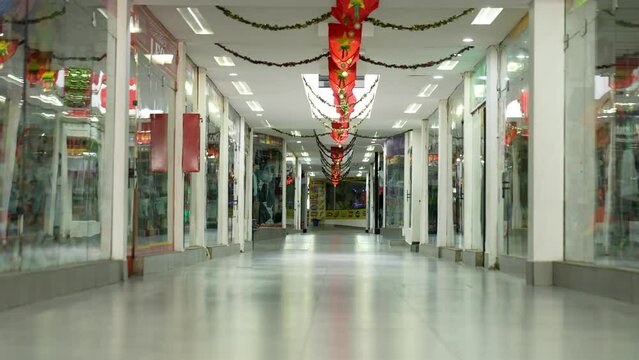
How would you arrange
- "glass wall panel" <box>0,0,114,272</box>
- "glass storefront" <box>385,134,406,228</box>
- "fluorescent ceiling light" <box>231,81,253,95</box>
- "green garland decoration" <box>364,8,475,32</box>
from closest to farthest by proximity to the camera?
"glass wall panel" <box>0,0,114,272</box>
"green garland decoration" <box>364,8,475,32</box>
"fluorescent ceiling light" <box>231,81,253,95</box>
"glass storefront" <box>385,134,406,228</box>

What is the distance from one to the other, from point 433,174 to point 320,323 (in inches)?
801

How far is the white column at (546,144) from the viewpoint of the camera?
12.0 m

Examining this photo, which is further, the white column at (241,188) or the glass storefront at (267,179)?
the glass storefront at (267,179)

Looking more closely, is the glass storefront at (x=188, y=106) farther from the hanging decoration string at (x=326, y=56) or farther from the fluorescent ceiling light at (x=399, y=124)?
the fluorescent ceiling light at (x=399, y=124)

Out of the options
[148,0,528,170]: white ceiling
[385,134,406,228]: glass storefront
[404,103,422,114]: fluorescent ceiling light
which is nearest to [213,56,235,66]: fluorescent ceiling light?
[148,0,528,170]: white ceiling

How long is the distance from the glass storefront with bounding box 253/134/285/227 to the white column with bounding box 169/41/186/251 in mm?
18466

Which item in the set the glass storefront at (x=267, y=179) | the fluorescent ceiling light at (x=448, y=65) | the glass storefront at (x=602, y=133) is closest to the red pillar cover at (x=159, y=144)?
the fluorescent ceiling light at (x=448, y=65)

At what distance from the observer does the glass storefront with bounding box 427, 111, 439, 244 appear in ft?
84.4

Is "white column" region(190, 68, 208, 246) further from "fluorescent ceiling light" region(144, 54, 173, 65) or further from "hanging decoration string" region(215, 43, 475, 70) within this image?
"fluorescent ceiling light" region(144, 54, 173, 65)

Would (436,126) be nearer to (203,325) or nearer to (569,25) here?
(569,25)

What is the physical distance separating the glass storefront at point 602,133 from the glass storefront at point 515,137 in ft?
5.28

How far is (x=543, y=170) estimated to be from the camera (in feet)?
39.4

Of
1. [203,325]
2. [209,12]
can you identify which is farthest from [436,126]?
[203,325]

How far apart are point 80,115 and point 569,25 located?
6.70 meters
